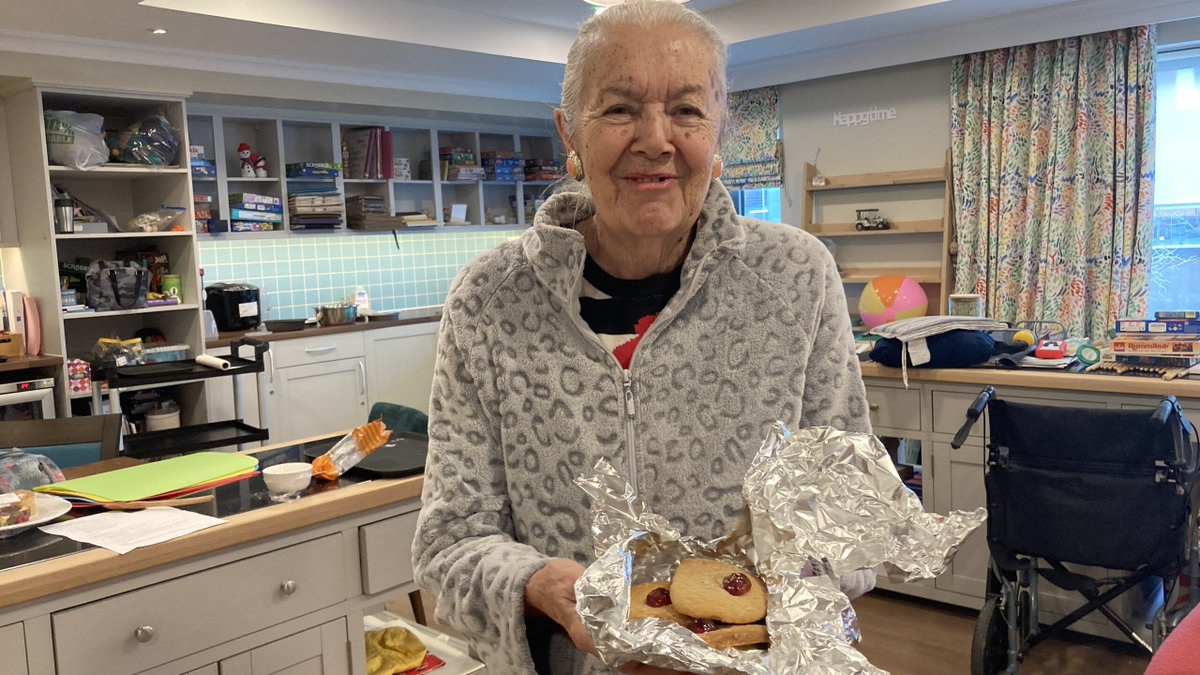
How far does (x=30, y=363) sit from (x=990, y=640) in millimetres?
4212

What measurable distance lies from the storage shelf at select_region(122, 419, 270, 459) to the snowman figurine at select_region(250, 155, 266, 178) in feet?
10.1

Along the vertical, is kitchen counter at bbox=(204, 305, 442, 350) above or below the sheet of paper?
above

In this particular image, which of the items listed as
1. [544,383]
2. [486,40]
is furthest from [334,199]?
[544,383]

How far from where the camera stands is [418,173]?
6.78 meters

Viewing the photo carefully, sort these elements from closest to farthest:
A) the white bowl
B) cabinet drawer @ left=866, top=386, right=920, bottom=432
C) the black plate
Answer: the white bowl → the black plate → cabinet drawer @ left=866, top=386, right=920, bottom=432

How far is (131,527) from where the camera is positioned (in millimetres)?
1724

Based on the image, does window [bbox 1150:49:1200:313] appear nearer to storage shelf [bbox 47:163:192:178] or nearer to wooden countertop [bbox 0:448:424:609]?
wooden countertop [bbox 0:448:424:609]

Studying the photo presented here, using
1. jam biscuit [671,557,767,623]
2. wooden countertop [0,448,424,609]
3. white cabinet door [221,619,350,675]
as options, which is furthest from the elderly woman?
white cabinet door [221,619,350,675]

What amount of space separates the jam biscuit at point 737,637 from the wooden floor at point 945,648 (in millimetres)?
2299

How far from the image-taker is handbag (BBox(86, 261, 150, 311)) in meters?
4.53

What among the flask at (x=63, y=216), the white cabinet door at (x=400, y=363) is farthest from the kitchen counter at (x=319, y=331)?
the flask at (x=63, y=216)

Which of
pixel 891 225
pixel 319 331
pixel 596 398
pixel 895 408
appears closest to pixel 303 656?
pixel 596 398

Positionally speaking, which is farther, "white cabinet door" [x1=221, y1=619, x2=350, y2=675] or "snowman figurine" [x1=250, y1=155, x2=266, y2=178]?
"snowman figurine" [x1=250, y1=155, x2=266, y2=178]

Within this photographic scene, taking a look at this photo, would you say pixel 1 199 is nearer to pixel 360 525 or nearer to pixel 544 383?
pixel 360 525
